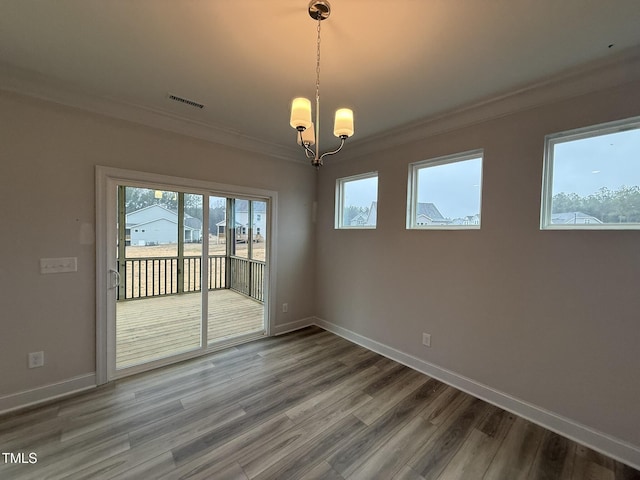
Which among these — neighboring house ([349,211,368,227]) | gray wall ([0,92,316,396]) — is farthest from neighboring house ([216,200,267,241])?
neighboring house ([349,211,368,227])

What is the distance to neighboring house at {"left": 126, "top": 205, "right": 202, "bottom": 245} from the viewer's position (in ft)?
9.18

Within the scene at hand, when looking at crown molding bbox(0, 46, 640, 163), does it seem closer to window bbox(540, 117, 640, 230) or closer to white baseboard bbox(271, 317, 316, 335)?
window bbox(540, 117, 640, 230)

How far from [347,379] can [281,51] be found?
9.61ft

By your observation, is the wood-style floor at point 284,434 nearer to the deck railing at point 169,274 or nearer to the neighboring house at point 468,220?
the deck railing at point 169,274

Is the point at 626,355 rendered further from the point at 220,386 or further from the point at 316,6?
the point at 220,386

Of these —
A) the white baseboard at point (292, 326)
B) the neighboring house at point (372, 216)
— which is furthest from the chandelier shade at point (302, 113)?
the white baseboard at point (292, 326)

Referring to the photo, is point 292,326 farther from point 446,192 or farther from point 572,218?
point 572,218

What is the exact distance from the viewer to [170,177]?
9.05 ft

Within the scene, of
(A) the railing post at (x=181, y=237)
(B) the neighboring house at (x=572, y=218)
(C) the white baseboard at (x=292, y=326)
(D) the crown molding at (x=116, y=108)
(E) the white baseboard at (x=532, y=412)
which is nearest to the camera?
(E) the white baseboard at (x=532, y=412)

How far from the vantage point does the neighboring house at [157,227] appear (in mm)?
2797

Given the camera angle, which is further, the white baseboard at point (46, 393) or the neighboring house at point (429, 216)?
the neighboring house at point (429, 216)

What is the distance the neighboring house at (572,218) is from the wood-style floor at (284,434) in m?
1.63

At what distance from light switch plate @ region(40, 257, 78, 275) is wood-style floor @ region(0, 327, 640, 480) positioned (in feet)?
3.68

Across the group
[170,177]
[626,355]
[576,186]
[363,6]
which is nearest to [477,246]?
[576,186]
